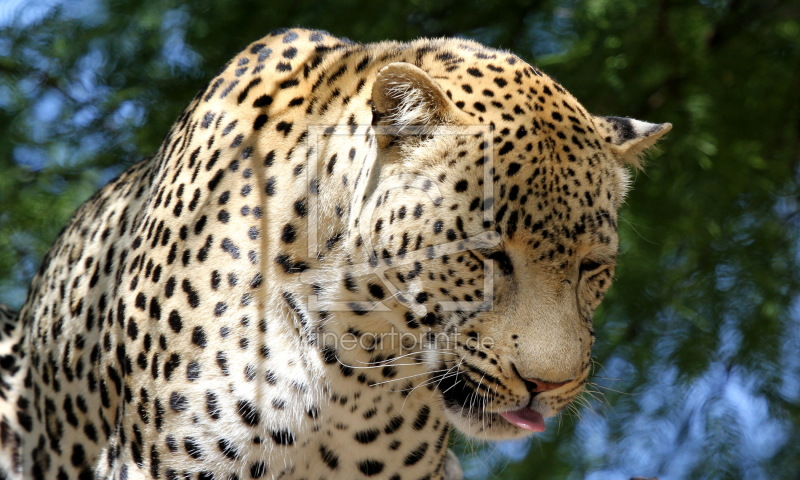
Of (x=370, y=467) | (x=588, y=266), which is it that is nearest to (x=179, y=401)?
(x=370, y=467)

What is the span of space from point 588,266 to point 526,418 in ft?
1.96

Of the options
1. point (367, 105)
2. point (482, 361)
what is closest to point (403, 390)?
point (482, 361)

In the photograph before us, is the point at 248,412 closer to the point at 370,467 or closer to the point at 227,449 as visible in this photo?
the point at 227,449

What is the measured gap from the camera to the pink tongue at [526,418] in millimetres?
3368

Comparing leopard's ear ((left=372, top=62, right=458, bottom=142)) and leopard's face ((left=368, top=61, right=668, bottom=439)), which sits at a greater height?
leopard's ear ((left=372, top=62, right=458, bottom=142))

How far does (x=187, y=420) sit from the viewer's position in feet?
11.1

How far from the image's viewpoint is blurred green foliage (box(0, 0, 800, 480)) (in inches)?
241

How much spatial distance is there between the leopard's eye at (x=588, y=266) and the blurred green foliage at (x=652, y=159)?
97.0 inches

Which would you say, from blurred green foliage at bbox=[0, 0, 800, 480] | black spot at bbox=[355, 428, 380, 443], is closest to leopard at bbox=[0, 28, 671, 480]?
black spot at bbox=[355, 428, 380, 443]

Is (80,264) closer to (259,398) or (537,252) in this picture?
(259,398)

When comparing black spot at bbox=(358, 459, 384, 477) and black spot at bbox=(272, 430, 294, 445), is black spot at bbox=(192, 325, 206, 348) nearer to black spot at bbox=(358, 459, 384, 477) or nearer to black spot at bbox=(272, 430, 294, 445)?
black spot at bbox=(272, 430, 294, 445)

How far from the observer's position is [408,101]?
328 centimetres

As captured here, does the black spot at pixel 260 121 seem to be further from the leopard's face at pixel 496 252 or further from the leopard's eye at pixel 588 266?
the leopard's eye at pixel 588 266

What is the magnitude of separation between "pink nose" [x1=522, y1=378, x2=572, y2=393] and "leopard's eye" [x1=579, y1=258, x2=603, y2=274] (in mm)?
469
